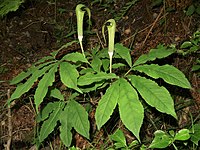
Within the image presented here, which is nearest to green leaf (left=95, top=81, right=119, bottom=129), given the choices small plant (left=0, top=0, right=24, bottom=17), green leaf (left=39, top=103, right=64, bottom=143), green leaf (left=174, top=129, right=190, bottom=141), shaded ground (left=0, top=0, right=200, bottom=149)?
green leaf (left=174, top=129, right=190, bottom=141)

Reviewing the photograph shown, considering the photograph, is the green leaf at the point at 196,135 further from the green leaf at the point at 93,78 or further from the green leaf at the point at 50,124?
the green leaf at the point at 50,124

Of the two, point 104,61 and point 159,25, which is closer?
point 104,61

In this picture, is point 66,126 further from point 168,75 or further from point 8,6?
point 8,6

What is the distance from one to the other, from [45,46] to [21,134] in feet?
3.87

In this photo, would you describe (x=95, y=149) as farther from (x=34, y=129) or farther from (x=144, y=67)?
(x=144, y=67)

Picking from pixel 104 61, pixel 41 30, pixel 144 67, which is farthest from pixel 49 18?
pixel 144 67

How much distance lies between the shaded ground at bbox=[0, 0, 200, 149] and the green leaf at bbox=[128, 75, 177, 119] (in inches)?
37.0

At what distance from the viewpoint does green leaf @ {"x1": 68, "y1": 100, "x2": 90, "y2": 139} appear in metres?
1.71

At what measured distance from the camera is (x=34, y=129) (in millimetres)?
2320

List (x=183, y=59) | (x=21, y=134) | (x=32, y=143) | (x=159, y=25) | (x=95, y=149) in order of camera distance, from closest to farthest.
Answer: (x=95, y=149)
(x=32, y=143)
(x=21, y=134)
(x=183, y=59)
(x=159, y=25)

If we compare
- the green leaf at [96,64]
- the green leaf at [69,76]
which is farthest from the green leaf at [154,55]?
the green leaf at [69,76]

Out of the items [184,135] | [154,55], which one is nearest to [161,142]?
[184,135]

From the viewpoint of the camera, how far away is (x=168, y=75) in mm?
1478

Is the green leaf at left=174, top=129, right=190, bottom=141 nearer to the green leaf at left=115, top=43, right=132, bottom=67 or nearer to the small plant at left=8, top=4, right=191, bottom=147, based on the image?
the small plant at left=8, top=4, right=191, bottom=147
